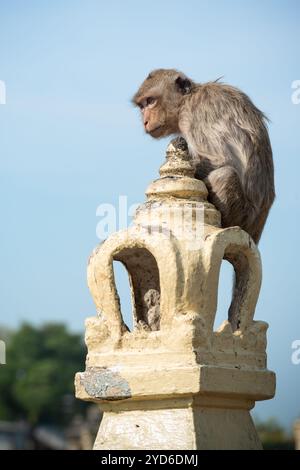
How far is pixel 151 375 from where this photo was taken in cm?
467

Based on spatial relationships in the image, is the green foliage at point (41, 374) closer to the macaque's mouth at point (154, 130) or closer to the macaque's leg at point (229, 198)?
the macaque's mouth at point (154, 130)

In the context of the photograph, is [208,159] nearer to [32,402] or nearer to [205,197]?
[205,197]

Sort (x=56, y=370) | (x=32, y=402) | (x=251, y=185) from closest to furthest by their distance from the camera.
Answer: (x=251, y=185), (x=32, y=402), (x=56, y=370)

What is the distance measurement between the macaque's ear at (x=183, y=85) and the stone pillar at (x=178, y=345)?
236 centimetres

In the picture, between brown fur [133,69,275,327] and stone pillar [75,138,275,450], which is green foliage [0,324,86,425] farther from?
stone pillar [75,138,275,450]

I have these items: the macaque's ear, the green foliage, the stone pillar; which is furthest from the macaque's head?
the green foliage

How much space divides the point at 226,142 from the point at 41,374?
5717cm

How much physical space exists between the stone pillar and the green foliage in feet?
178

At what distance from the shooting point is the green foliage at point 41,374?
5903 centimetres

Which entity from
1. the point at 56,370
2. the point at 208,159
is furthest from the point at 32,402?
the point at 208,159

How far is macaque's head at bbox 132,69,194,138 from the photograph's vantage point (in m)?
7.32

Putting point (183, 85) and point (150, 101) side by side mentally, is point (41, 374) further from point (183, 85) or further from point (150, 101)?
point (183, 85)
